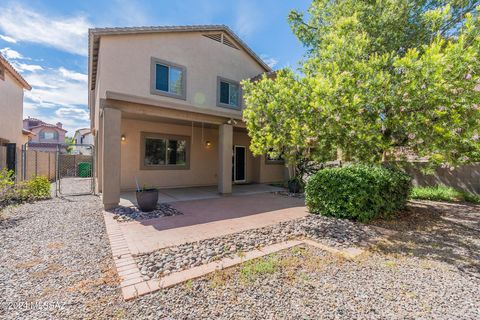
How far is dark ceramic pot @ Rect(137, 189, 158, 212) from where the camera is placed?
685 cm

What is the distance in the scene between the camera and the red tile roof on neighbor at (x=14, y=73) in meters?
11.5

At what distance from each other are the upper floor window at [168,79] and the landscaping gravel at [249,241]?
26.5 ft

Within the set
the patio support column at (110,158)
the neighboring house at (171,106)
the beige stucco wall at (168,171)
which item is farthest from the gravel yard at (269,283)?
the beige stucco wall at (168,171)

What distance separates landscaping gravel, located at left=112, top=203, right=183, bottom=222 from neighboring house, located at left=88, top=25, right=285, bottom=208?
496 millimetres

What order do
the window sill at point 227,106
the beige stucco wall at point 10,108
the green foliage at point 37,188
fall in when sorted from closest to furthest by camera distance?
the green foliage at point 37,188 → the beige stucco wall at point 10,108 → the window sill at point 227,106

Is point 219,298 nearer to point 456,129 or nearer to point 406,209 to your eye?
point 456,129

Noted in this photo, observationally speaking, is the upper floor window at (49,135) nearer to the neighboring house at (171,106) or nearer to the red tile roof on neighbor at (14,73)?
the red tile roof on neighbor at (14,73)

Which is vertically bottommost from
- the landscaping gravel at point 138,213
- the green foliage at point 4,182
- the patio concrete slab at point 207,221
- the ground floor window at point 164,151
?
the patio concrete slab at point 207,221

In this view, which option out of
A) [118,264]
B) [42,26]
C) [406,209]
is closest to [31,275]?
[118,264]

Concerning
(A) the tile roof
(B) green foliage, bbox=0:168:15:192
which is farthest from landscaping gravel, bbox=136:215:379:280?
(A) the tile roof

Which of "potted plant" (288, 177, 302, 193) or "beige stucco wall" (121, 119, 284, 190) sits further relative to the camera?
"potted plant" (288, 177, 302, 193)

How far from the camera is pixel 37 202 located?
824 cm

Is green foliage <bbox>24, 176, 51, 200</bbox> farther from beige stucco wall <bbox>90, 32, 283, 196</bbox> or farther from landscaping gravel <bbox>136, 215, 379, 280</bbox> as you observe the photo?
landscaping gravel <bbox>136, 215, 379, 280</bbox>

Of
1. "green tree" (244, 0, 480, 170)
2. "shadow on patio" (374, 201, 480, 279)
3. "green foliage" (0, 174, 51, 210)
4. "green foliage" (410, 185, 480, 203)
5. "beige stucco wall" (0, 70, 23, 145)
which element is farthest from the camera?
"beige stucco wall" (0, 70, 23, 145)
